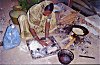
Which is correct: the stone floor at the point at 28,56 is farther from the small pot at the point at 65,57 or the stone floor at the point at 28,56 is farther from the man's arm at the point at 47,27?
the man's arm at the point at 47,27

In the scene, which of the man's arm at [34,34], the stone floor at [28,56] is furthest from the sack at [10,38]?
the man's arm at [34,34]

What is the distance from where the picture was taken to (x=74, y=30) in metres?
3.36

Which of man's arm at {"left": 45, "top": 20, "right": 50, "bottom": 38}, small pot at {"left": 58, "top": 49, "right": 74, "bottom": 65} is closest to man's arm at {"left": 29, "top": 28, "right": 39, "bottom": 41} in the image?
man's arm at {"left": 45, "top": 20, "right": 50, "bottom": 38}

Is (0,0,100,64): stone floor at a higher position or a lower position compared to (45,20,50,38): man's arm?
lower

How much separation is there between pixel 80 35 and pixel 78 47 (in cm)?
22

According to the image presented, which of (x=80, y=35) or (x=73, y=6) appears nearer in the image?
(x=80, y=35)

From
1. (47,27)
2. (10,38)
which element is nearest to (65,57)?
(47,27)

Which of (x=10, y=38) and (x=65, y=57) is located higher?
(x=10, y=38)

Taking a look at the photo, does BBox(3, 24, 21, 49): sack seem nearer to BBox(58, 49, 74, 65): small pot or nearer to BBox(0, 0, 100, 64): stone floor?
BBox(0, 0, 100, 64): stone floor

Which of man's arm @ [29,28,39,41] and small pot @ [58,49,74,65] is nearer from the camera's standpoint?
small pot @ [58,49,74,65]

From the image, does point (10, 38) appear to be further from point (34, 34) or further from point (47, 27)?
point (47, 27)

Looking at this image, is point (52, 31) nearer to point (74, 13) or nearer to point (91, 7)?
point (74, 13)

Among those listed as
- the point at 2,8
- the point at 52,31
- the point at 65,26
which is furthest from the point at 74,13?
the point at 2,8

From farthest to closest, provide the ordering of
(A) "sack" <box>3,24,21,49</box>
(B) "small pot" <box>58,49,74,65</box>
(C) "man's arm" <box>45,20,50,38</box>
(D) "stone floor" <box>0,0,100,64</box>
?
(C) "man's arm" <box>45,20,50,38</box>
(A) "sack" <box>3,24,21,49</box>
(D) "stone floor" <box>0,0,100,64</box>
(B) "small pot" <box>58,49,74,65</box>
